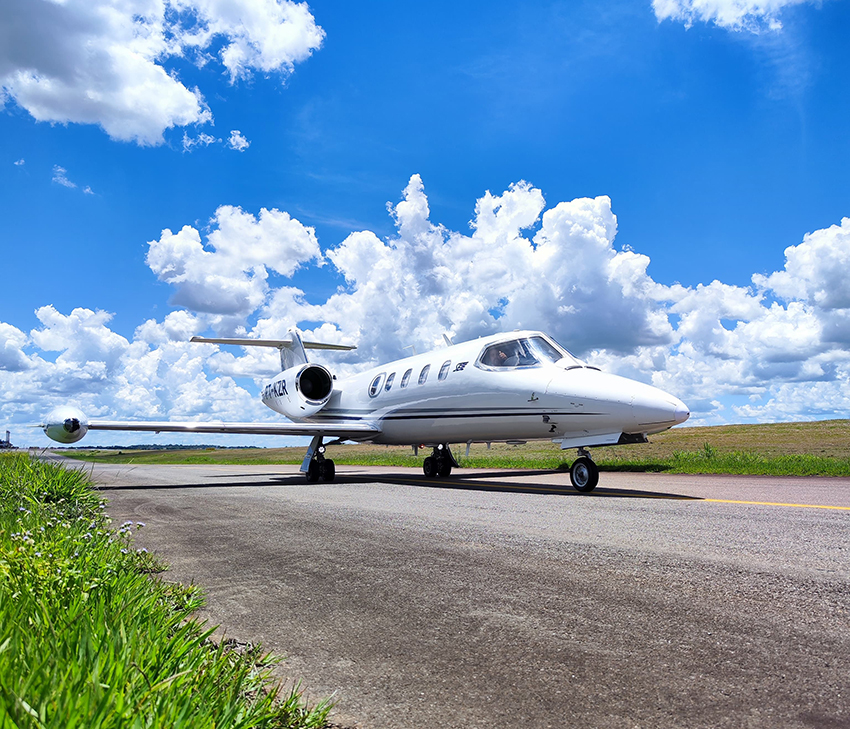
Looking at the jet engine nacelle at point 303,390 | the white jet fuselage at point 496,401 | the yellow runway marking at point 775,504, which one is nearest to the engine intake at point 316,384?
the jet engine nacelle at point 303,390

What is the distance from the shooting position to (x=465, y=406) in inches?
555

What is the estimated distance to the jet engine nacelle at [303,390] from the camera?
1917cm

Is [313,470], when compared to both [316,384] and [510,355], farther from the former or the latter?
[510,355]

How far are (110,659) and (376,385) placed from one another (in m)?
16.2

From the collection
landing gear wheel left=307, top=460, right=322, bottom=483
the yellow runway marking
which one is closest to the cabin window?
landing gear wheel left=307, top=460, right=322, bottom=483

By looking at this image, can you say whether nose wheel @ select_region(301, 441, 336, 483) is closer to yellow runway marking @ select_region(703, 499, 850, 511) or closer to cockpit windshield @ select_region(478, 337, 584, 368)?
cockpit windshield @ select_region(478, 337, 584, 368)

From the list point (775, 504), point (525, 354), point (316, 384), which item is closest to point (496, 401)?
point (525, 354)

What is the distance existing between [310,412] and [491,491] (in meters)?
9.20

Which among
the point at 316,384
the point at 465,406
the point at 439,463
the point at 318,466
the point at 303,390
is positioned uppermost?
the point at 316,384

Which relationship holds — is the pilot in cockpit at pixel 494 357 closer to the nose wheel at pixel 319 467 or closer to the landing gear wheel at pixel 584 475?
the landing gear wheel at pixel 584 475

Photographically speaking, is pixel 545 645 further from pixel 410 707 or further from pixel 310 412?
pixel 310 412

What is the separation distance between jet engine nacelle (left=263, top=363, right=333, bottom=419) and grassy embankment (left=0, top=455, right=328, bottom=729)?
50.5 feet

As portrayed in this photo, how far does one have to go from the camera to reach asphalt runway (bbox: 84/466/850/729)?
89.7 inches

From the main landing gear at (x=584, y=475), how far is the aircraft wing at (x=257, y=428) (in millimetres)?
7576
